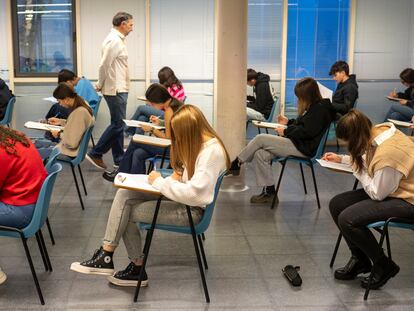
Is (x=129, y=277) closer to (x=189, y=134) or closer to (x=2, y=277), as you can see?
(x=2, y=277)

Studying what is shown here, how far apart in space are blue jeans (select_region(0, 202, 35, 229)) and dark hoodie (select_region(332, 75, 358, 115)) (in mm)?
4677

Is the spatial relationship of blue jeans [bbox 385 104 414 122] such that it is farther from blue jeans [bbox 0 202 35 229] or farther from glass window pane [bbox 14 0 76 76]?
blue jeans [bbox 0 202 35 229]

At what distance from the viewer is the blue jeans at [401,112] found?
7.55m

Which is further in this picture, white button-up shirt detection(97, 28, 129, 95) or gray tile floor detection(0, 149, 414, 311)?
white button-up shirt detection(97, 28, 129, 95)

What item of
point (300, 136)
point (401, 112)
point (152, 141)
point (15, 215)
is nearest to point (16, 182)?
point (15, 215)

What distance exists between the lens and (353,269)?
3.70m

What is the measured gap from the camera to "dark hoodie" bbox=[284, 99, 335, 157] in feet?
17.0

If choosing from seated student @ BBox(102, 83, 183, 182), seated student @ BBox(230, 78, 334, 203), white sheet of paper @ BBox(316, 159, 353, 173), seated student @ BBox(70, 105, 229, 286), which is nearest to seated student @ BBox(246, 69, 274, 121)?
seated student @ BBox(230, 78, 334, 203)

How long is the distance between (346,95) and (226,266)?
13.1 feet

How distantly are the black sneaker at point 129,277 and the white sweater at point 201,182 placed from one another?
0.63 metres

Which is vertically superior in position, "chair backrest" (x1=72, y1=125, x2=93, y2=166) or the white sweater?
the white sweater

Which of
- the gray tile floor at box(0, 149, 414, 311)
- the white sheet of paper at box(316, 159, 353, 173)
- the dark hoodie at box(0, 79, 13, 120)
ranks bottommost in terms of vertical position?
the gray tile floor at box(0, 149, 414, 311)

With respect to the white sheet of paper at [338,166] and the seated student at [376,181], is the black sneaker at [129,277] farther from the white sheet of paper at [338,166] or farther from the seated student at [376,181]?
the white sheet of paper at [338,166]

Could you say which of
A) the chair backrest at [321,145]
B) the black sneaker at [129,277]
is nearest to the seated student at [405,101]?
the chair backrest at [321,145]
